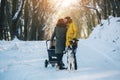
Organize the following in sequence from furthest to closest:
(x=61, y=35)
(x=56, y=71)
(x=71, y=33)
→ (x=61, y=35), (x=56, y=71), (x=71, y=33)

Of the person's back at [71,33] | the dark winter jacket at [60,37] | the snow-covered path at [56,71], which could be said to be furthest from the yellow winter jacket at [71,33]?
the snow-covered path at [56,71]

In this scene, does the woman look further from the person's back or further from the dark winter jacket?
the person's back

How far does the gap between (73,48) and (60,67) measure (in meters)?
1.04

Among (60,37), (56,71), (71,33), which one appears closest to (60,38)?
(60,37)

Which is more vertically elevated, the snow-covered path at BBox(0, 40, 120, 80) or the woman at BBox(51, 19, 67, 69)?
the woman at BBox(51, 19, 67, 69)

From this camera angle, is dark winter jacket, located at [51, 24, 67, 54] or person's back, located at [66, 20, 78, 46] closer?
person's back, located at [66, 20, 78, 46]

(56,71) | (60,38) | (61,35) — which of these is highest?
(61,35)

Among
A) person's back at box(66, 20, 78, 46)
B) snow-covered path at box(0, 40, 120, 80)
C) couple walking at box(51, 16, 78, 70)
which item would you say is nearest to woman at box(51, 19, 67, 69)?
couple walking at box(51, 16, 78, 70)

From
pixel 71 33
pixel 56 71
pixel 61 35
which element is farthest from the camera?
pixel 61 35

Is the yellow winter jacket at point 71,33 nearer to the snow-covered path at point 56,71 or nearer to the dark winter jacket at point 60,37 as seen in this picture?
the dark winter jacket at point 60,37

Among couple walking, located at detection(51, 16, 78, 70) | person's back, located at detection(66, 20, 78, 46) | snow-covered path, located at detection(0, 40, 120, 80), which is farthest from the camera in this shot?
couple walking, located at detection(51, 16, 78, 70)

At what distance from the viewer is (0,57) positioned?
55.2ft

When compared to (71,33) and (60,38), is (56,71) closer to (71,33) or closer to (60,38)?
(60,38)

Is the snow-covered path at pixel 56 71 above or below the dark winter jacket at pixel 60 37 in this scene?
below
